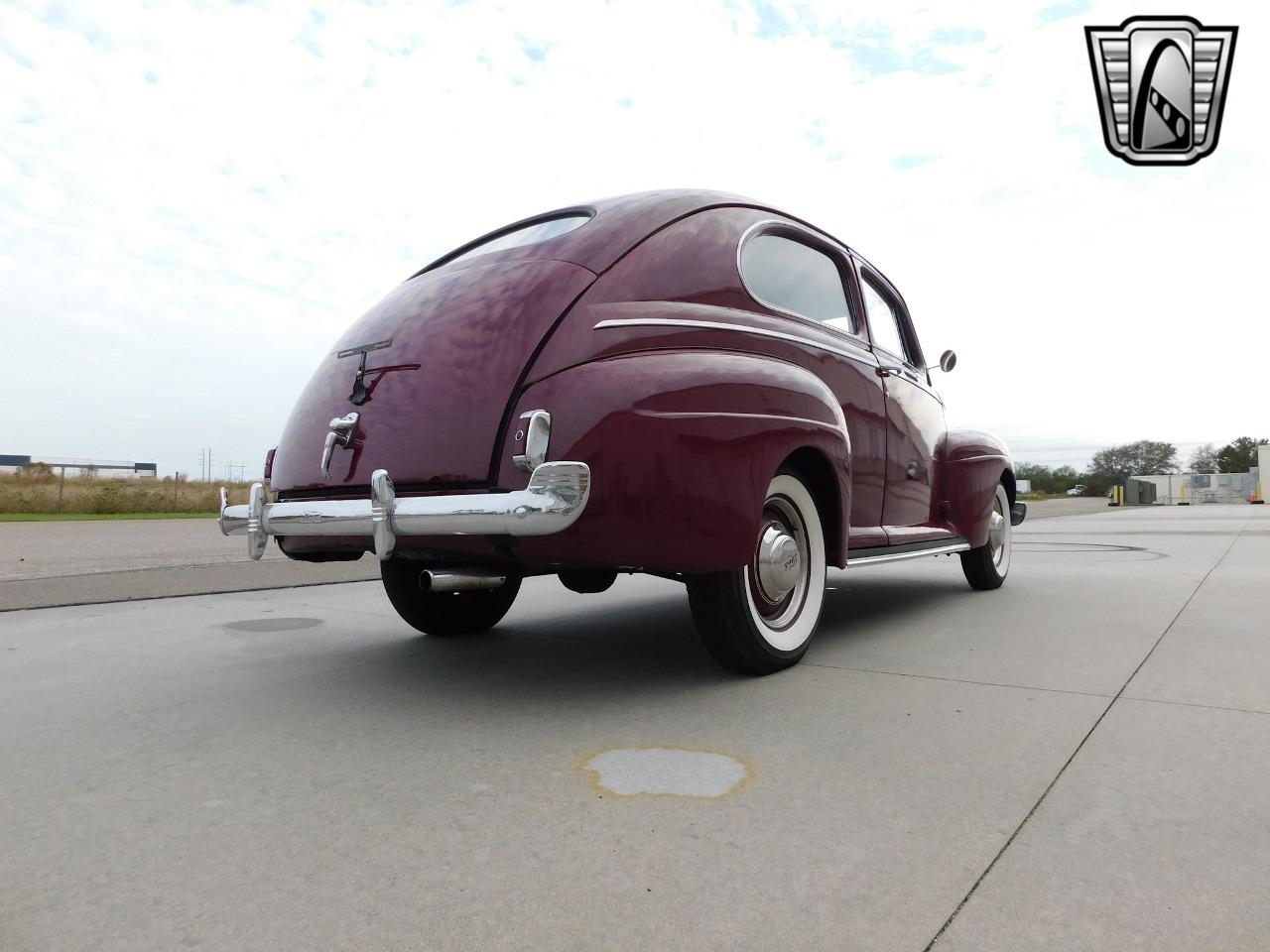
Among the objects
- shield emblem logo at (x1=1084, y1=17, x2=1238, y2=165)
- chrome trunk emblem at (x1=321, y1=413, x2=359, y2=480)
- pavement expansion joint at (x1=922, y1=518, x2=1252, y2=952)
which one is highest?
shield emblem logo at (x1=1084, y1=17, x2=1238, y2=165)

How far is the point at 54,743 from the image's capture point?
2598 mm

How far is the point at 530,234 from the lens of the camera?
11.7 feet

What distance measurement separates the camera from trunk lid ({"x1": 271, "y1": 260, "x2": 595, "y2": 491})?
2.80 meters

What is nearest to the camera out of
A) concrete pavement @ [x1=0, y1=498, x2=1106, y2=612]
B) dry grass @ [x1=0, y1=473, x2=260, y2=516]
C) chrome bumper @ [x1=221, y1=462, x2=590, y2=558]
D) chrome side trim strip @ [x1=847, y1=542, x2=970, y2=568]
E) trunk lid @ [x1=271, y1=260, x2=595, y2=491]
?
chrome bumper @ [x1=221, y1=462, x2=590, y2=558]

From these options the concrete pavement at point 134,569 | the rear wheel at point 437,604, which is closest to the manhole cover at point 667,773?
the rear wheel at point 437,604

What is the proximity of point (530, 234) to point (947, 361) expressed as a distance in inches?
123

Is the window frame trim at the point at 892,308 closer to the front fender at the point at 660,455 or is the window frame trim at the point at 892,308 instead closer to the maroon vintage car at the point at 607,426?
the maroon vintage car at the point at 607,426

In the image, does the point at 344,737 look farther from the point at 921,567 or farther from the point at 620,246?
the point at 921,567

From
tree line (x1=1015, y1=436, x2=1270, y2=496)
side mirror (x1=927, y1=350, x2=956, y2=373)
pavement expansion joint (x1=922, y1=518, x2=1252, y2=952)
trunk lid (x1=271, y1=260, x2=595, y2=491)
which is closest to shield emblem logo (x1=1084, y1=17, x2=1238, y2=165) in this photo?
side mirror (x1=927, y1=350, x2=956, y2=373)

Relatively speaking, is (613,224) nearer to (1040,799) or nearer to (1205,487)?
(1040,799)

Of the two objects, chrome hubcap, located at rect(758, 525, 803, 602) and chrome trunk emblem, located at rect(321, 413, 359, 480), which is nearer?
chrome trunk emblem, located at rect(321, 413, 359, 480)

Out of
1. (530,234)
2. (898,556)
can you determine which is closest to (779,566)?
(898,556)

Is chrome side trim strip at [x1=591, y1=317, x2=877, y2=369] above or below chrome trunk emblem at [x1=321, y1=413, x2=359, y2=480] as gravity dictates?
above

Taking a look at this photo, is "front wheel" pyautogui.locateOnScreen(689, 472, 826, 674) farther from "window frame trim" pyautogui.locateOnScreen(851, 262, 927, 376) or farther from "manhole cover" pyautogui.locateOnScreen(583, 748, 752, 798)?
"window frame trim" pyautogui.locateOnScreen(851, 262, 927, 376)
